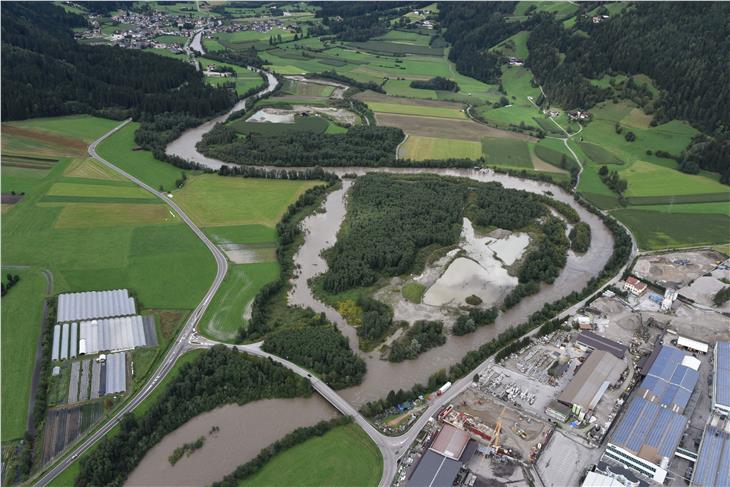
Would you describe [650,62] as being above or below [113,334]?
above

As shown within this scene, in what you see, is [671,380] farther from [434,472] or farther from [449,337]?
[434,472]

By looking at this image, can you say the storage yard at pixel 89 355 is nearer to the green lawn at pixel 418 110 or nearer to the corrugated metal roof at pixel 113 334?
the corrugated metal roof at pixel 113 334

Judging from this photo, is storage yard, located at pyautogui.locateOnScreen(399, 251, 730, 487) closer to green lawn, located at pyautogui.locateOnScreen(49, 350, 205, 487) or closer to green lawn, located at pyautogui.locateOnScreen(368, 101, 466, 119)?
green lawn, located at pyautogui.locateOnScreen(49, 350, 205, 487)

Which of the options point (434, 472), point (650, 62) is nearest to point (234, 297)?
point (434, 472)

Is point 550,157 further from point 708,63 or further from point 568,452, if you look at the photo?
point 568,452

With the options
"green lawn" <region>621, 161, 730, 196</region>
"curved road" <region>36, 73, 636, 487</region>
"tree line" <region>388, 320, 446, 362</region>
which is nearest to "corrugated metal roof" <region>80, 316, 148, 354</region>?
"curved road" <region>36, 73, 636, 487</region>

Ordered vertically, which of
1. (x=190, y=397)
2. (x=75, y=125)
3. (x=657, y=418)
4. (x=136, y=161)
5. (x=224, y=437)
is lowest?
Answer: (x=224, y=437)
